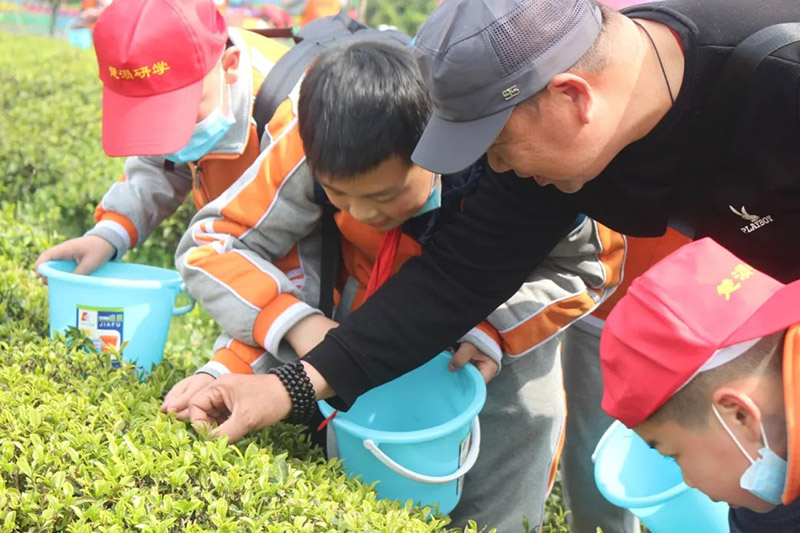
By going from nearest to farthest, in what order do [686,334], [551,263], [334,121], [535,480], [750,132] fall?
[686,334] → [750,132] → [334,121] → [551,263] → [535,480]

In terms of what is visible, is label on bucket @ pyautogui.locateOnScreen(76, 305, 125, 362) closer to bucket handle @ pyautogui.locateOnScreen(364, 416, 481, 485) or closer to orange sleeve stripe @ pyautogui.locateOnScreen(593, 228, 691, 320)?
bucket handle @ pyautogui.locateOnScreen(364, 416, 481, 485)

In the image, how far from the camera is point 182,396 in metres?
2.24

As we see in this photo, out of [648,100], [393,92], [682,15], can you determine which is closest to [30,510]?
[393,92]

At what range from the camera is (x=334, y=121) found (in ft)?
7.78

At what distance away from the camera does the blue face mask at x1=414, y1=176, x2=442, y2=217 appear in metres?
2.50

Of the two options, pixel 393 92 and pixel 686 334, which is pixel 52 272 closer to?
pixel 393 92

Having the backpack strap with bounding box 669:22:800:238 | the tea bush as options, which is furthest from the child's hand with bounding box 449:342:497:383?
the tea bush

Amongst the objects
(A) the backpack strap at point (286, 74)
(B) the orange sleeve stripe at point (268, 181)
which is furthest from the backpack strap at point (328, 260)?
(A) the backpack strap at point (286, 74)

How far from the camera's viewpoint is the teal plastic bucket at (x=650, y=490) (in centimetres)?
224

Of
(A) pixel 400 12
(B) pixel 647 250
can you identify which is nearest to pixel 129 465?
(B) pixel 647 250

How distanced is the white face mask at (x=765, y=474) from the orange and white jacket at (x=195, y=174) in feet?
5.44

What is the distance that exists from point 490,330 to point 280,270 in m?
0.65

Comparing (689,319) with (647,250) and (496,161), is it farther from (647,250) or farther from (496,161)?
(647,250)

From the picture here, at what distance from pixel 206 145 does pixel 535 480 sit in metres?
1.49
